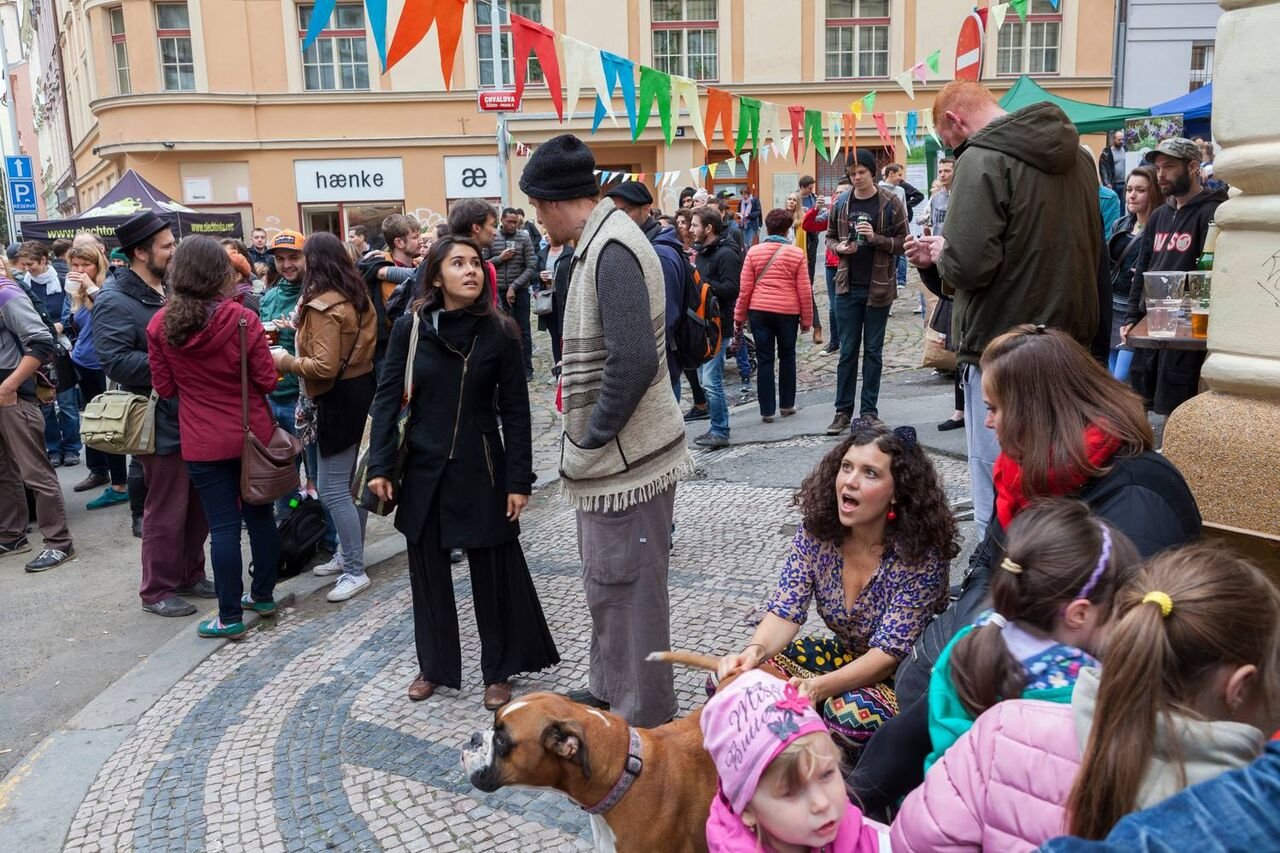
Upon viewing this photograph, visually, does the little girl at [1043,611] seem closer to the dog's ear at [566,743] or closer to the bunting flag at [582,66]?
A: the dog's ear at [566,743]

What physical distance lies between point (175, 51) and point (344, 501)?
935 inches

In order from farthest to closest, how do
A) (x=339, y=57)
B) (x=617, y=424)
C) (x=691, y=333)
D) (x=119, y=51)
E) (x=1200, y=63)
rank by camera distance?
(x=119, y=51) → (x=339, y=57) → (x=1200, y=63) → (x=691, y=333) → (x=617, y=424)

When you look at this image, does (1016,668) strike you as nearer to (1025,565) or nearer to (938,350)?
(1025,565)

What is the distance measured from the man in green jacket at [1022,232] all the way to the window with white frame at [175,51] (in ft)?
83.0

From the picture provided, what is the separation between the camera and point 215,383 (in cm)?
480

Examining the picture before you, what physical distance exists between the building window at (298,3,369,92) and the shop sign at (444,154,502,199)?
294 cm

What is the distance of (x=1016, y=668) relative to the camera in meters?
1.99

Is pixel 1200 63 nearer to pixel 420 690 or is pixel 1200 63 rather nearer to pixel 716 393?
pixel 716 393

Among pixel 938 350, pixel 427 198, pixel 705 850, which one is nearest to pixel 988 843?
pixel 705 850

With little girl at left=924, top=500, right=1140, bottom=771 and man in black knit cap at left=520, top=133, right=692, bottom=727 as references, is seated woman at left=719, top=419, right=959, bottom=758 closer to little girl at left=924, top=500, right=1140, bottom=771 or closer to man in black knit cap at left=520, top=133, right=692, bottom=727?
man in black knit cap at left=520, top=133, right=692, bottom=727

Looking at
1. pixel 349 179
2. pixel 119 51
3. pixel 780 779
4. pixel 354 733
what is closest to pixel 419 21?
pixel 354 733

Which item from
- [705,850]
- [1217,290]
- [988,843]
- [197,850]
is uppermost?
[1217,290]

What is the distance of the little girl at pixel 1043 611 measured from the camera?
78.4 inches

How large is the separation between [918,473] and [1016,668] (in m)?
1.08
